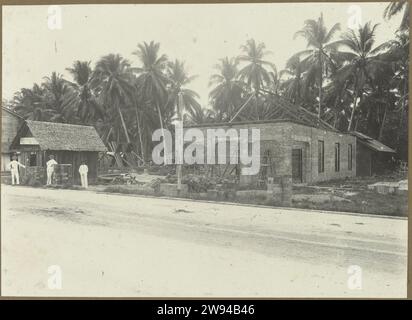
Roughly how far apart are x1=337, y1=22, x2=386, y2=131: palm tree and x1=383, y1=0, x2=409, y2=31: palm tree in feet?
1.07

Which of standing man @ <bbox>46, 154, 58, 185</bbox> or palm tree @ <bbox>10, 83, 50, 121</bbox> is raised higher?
palm tree @ <bbox>10, 83, 50, 121</bbox>

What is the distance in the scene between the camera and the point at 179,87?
818 cm

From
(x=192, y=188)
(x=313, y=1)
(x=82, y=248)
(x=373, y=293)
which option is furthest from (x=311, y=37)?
(x=82, y=248)

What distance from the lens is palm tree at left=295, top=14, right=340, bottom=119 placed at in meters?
→ 6.99

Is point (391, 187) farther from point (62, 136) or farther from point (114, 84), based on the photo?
point (62, 136)

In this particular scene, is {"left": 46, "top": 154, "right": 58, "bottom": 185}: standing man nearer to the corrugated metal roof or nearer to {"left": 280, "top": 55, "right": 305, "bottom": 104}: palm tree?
{"left": 280, "top": 55, "right": 305, "bottom": 104}: palm tree

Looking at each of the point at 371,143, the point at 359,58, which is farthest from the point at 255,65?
the point at 371,143

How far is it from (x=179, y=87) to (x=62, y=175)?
3.80 m

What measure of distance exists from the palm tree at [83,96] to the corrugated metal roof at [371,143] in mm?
6381

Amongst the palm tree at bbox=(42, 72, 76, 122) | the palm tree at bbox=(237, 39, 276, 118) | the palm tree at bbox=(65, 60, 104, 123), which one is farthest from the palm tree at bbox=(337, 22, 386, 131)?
the palm tree at bbox=(42, 72, 76, 122)

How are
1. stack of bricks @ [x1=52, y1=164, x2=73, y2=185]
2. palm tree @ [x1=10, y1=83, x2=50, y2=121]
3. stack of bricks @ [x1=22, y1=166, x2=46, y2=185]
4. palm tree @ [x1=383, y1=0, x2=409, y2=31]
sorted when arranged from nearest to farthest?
1. palm tree @ [x1=383, y1=0, x2=409, y2=31]
2. palm tree @ [x1=10, y1=83, x2=50, y2=121]
3. stack of bricks @ [x1=22, y1=166, x2=46, y2=185]
4. stack of bricks @ [x1=52, y1=164, x2=73, y2=185]

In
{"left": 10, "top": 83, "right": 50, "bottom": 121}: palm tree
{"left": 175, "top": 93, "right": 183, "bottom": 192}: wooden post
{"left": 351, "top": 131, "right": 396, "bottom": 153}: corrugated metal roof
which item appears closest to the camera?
{"left": 351, "top": 131, "right": 396, "bottom": 153}: corrugated metal roof

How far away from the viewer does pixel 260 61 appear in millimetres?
7449

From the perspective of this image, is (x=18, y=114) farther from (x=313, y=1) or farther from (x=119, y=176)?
(x=313, y=1)
